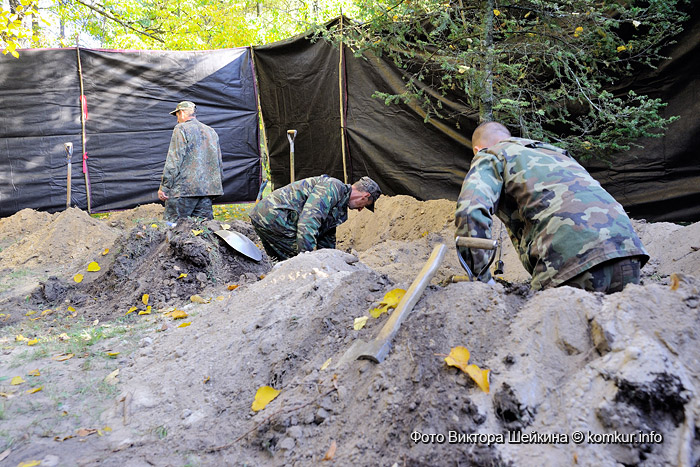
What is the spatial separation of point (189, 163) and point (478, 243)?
458cm

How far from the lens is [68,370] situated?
3.02m

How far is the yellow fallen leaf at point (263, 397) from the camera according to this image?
7.75 ft

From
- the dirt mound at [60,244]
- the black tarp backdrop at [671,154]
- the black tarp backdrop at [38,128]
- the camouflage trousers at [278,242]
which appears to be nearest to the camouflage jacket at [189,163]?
the dirt mound at [60,244]

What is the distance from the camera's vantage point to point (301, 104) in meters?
7.95

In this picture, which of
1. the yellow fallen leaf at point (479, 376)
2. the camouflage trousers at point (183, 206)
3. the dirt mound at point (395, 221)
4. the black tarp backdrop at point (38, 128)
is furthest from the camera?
the black tarp backdrop at point (38, 128)

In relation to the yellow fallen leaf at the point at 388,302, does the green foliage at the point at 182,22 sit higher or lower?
higher

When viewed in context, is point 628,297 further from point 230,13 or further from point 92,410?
point 230,13

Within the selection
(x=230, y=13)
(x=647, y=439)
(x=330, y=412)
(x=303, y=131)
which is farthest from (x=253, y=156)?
(x=647, y=439)

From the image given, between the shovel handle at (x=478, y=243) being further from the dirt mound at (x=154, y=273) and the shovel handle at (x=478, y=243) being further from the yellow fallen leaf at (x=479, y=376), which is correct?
the dirt mound at (x=154, y=273)

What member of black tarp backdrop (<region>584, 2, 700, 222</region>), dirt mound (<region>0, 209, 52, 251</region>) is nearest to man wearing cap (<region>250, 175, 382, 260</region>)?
black tarp backdrop (<region>584, 2, 700, 222</region>)

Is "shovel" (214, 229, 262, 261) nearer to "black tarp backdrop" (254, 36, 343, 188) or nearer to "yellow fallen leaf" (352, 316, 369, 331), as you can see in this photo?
"black tarp backdrop" (254, 36, 343, 188)

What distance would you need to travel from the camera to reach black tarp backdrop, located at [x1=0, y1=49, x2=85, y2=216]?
7930 mm

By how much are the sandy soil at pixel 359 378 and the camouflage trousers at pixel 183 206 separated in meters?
2.28

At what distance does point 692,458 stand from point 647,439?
114mm
